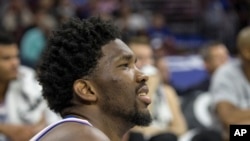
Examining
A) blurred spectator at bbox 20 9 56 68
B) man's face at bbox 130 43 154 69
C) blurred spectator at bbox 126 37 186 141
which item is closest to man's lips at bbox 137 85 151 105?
blurred spectator at bbox 126 37 186 141

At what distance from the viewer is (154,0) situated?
12859 millimetres

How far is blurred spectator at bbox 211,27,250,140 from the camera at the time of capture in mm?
5578

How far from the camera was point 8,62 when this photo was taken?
18.5ft

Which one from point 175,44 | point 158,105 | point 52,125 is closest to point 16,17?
point 175,44

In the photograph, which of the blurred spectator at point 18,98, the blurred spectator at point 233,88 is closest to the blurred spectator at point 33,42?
the blurred spectator at point 18,98

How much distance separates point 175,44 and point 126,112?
8.95 metres

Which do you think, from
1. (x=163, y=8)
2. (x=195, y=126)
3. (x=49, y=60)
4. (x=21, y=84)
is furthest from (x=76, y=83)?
(x=163, y=8)

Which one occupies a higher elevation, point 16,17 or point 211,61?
point 16,17

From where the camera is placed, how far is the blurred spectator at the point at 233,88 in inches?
220

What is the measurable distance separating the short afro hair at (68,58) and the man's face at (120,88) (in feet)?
0.12

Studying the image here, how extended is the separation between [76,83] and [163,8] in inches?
402

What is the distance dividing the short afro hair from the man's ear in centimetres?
2

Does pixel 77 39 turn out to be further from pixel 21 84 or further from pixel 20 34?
pixel 20 34

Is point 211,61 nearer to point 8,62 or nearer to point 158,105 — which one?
point 158,105
